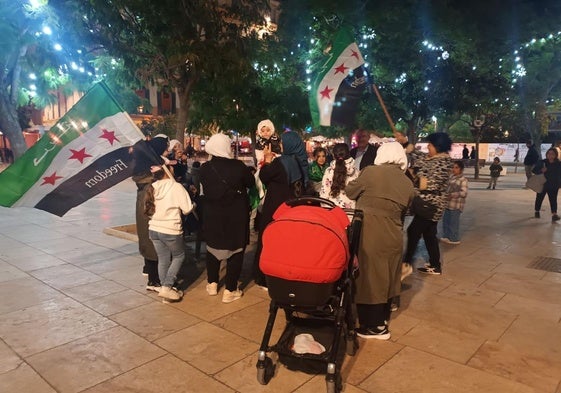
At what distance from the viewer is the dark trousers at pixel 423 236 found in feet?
17.7

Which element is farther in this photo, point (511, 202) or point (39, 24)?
point (511, 202)

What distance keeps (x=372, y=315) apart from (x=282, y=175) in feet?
5.93

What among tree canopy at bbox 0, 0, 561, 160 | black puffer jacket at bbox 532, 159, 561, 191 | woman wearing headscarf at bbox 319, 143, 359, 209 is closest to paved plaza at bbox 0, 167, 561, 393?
woman wearing headscarf at bbox 319, 143, 359, 209

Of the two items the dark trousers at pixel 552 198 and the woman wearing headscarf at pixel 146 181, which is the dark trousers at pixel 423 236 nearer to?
the woman wearing headscarf at pixel 146 181

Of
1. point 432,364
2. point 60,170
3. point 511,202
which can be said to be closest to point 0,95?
point 60,170

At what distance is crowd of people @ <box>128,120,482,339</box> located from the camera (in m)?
3.62

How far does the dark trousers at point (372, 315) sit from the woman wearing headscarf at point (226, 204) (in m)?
1.48

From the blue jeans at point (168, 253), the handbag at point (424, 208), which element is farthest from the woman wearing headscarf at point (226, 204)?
the handbag at point (424, 208)

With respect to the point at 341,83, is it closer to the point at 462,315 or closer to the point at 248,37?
the point at 248,37

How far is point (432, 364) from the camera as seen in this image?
131 inches

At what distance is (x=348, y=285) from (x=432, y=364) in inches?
37.8

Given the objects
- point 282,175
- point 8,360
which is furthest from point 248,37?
point 8,360

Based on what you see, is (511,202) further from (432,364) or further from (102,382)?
(102,382)

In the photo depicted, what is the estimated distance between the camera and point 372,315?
3.74 metres
